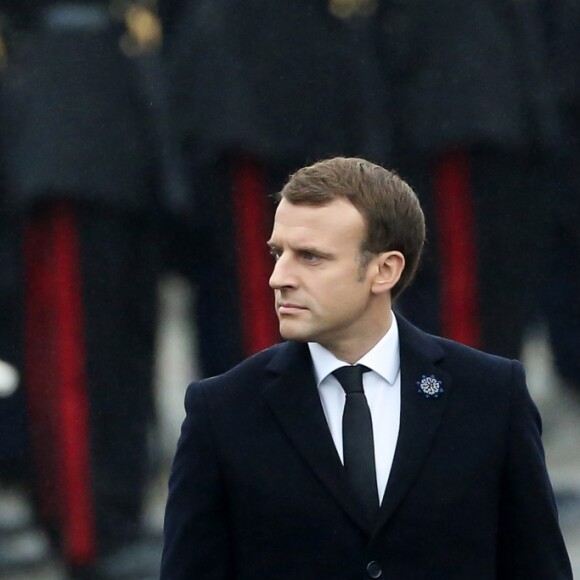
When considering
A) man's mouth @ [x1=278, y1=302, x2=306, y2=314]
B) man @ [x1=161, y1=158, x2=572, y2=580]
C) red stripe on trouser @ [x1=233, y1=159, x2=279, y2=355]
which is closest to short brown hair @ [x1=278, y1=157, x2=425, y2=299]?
man @ [x1=161, y1=158, x2=572, y2=580]

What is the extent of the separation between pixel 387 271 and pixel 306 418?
28cm

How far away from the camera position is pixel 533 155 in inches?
207

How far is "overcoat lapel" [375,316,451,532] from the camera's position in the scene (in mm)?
2531

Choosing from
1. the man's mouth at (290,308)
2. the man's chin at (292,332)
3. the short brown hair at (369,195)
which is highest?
the short brown hair at (369,195)

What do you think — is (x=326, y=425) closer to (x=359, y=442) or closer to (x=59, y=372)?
(x=359, y=442)

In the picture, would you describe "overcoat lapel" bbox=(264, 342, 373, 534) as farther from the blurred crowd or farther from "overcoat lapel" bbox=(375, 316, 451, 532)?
the blurred crowd

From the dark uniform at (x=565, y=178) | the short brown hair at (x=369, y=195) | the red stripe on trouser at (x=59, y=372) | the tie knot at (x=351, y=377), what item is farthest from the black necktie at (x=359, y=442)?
the dark uniform at (x=565, y=178)

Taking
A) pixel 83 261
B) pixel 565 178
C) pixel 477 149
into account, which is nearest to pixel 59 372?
pixel 83 261

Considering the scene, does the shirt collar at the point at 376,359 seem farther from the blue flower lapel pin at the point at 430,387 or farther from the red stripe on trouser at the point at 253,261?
the red stripe on trouser at the point at 253,261

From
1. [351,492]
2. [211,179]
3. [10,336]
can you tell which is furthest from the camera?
[211,179]

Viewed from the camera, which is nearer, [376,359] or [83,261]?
[376,359]

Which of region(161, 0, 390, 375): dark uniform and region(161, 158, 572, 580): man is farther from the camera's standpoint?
region(161, 0, 390, 375): dark uniform

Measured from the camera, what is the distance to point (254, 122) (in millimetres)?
5207

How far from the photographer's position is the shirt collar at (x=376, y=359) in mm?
2643
